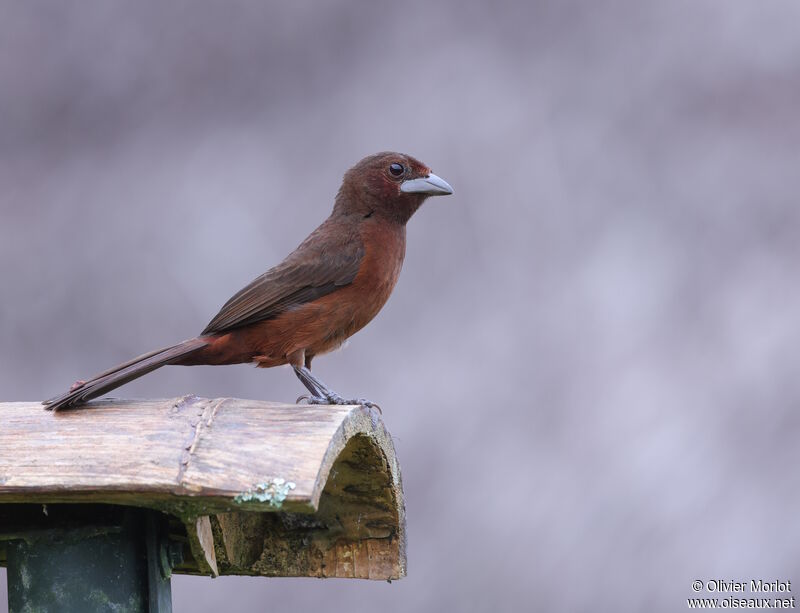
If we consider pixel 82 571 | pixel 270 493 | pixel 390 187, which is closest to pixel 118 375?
pixel 82 571

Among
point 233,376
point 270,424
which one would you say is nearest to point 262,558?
point 270,424

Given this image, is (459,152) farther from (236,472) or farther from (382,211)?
(236,472)

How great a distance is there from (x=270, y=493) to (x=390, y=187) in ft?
7.05

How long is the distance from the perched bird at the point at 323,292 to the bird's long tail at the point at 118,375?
0.05 ft

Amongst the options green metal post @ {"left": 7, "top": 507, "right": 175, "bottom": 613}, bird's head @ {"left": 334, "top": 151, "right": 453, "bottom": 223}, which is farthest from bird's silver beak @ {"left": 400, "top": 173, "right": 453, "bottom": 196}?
green metal post @ {"left": 7, "top": 507, "right": 175, "bottom": 613}

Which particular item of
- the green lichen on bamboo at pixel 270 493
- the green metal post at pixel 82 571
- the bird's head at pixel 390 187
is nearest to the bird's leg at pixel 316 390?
the bird's head at pixel 390 187

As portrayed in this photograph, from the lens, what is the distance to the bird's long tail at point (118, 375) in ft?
8.52

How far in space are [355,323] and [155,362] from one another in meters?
0.89

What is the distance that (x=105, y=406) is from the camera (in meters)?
2.62

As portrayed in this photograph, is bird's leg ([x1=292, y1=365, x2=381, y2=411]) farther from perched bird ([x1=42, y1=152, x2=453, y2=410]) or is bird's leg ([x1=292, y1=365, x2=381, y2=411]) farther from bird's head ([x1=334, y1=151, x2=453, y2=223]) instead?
bird's head ([x1=334, y1=151, x2=453, y2=223])

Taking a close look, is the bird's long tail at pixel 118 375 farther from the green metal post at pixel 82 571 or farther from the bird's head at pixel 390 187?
the bird's head at pixel 390 187

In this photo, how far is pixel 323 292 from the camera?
150 inches

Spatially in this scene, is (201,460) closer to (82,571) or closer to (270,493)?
(270,493)

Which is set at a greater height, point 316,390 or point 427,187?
point 427,187
